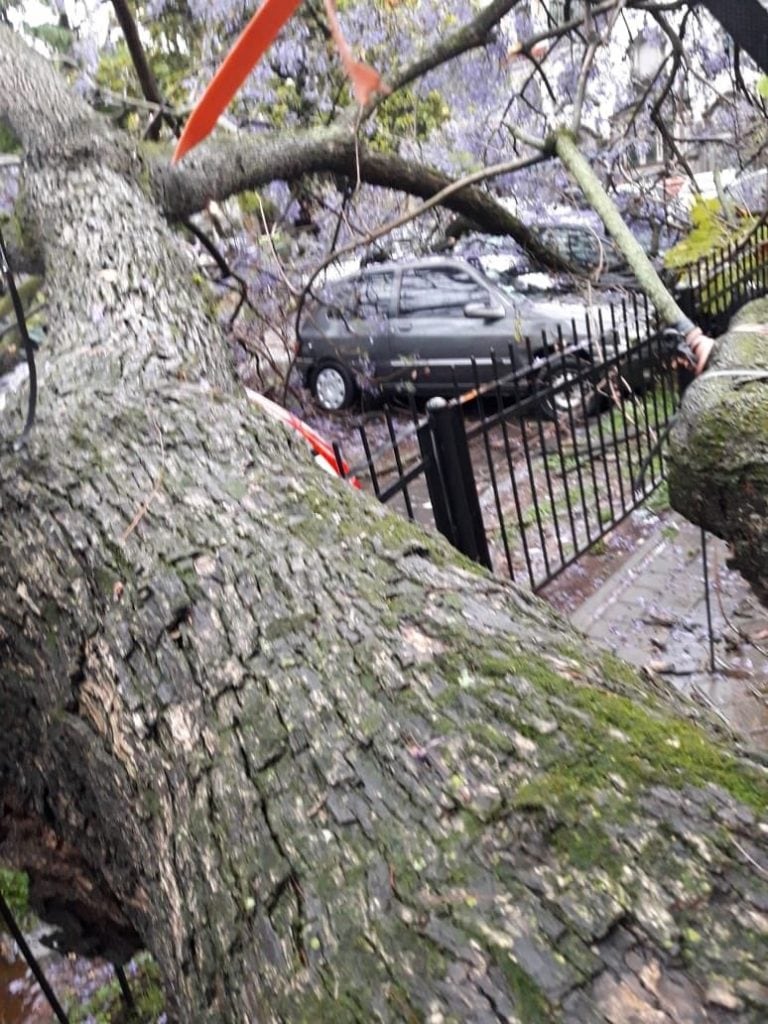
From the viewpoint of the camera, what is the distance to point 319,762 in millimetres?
1213

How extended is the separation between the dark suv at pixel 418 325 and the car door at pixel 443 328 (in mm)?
12

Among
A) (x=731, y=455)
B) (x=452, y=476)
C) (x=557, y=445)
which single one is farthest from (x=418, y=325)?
(x=731, y=455)

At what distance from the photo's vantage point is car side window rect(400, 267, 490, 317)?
29.8 feet

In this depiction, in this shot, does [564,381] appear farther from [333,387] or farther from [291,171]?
[333,387]

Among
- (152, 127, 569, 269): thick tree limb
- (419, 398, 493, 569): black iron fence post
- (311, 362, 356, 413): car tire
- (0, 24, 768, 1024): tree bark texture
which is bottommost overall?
(311, 362, 356, 413): car tire

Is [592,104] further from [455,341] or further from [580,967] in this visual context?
[580,967]

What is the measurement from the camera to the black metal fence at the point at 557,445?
4.19 m

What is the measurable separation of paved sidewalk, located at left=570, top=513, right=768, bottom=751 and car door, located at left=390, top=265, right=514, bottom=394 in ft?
12.9

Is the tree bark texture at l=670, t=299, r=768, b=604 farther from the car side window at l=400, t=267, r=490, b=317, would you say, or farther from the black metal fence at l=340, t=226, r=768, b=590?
the car side window at l=400, t=267, r=490, b=317

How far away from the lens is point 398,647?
136 centimetres

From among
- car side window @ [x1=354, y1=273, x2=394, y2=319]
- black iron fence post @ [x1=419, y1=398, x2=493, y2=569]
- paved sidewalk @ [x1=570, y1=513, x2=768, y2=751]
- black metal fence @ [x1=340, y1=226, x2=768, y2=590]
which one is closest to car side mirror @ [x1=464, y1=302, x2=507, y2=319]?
black metal fence @ [x1=340, y1=226, x2=768, y2=590]

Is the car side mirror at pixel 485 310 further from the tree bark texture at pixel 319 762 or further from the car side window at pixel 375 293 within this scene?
the tree bark texture at pixel 319 762

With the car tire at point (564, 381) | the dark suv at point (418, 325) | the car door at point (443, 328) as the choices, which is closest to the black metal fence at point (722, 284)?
the car tire at point (564, 381)

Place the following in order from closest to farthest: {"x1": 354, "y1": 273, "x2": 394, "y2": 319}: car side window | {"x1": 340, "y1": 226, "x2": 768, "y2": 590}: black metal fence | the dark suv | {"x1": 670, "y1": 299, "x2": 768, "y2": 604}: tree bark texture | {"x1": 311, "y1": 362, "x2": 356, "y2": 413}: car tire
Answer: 1. {"x1": 670, "y1": 299, "x2": 768, "y2": 604}: tree bark texture
2. {"x1": 340, "y1": 226, "x2": 768, "y2": 590}: black metal fence
3. the dark suv
4. {"x1": 354, "y1": 273, "x2": 394, "y2": 319}: car side window
5. {"x1": 311, "y1": 362, "x2": 356, "y2": 413}: car tire
